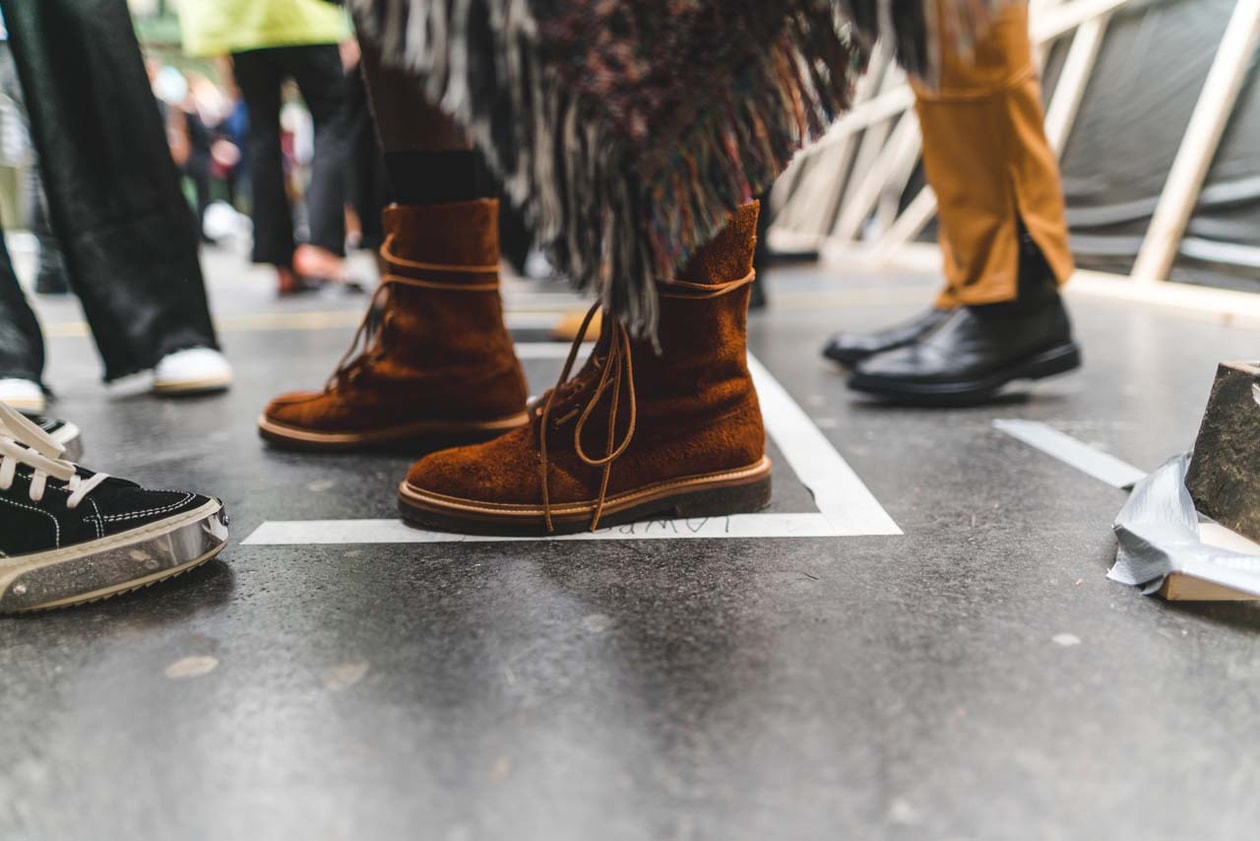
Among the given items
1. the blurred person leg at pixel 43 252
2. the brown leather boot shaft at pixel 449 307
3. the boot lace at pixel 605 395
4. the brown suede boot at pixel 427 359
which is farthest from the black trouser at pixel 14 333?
the blurred person leg at pixel 43 252

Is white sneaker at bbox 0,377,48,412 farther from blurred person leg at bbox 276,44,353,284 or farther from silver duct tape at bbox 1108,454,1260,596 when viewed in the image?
blurred person leg at bbox 276,44,353,284

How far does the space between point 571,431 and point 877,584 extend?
32 centimetres

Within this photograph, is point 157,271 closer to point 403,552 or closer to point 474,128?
point 403,552

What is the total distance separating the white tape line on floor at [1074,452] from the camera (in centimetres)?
104

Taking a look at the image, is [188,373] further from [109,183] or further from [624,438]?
[624,438]

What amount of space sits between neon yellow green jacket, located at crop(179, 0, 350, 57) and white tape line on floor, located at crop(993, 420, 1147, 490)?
247 cm

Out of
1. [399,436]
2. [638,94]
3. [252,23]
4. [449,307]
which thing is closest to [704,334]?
[638,94]

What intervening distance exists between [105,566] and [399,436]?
1.66 ft

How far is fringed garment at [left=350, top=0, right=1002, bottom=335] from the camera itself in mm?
609

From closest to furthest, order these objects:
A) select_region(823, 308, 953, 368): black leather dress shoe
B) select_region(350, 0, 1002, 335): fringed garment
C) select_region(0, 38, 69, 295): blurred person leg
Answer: select_region(350, 0, 1002, 335): fringed garment, select_region(823, 308, 953, 368): black leather dress shoe, select_region(0, 38, 69, 295): blurred person leg

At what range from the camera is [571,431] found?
865mm

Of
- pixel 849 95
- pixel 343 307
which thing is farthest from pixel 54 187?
pixel 343 307

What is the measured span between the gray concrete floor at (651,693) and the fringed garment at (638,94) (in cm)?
26

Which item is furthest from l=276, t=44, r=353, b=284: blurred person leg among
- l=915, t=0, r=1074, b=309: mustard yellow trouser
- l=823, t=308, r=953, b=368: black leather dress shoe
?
l=915, t=0, r=1074, b=309: mustard yellow trouser
